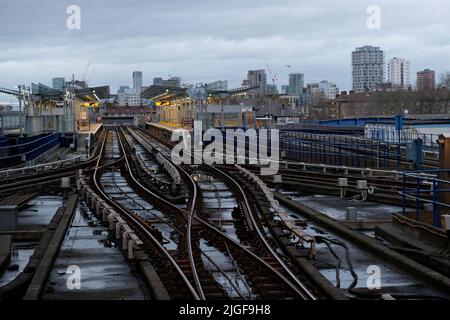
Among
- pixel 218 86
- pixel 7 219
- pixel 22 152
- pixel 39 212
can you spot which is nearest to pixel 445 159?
pixel 7 219

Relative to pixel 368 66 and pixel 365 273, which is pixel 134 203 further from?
pixel 368 66

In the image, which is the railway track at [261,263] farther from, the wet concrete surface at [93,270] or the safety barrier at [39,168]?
the safety barrier at [39,168]

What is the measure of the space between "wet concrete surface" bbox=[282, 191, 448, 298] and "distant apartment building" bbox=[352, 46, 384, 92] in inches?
4821

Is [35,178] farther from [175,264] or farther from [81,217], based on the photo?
[175,264]

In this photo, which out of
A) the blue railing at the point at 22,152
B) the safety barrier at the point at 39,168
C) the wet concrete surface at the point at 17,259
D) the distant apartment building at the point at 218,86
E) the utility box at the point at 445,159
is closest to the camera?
the wet concrete surface at the point at 17,259

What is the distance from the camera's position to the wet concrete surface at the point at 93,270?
991cm

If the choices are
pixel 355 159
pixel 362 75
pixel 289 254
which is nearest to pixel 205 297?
pixel 289 254

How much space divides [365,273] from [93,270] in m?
4.26

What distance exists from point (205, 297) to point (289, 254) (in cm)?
335

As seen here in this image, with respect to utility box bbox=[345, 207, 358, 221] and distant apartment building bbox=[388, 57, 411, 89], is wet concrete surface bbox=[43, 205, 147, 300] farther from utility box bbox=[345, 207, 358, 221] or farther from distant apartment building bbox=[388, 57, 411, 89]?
distant apartment building bbox=[388, 57, 411, 89]

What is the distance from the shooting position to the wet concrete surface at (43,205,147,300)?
9.91 m

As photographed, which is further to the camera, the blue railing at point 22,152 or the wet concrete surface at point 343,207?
the blue railing at point 22,152

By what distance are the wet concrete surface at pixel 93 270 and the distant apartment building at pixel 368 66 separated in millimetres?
121814

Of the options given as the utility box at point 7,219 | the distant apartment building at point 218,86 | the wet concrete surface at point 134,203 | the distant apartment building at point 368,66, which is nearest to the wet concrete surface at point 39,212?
the utility box at point 7,219
